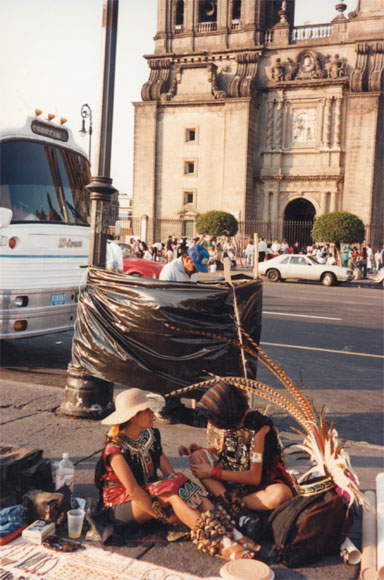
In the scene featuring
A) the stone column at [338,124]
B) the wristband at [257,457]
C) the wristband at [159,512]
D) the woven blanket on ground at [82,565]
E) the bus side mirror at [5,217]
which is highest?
the stone column at [338,124]

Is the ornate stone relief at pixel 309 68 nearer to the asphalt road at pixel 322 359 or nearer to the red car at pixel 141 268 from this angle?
the red car at pixel 141 268

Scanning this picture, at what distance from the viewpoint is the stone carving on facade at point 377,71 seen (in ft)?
126

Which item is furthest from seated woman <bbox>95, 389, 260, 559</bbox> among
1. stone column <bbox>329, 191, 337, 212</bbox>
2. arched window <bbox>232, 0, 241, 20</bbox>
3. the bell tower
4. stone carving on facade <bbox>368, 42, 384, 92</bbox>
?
arched window <bbox>232, 0, 241, 20</bbox>

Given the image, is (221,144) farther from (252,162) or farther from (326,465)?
(326,465)

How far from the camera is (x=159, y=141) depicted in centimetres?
4484

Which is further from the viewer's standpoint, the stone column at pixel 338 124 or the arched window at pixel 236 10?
the arched window at pixel 236 10

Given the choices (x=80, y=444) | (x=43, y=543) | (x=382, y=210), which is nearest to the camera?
(x=43, y=543)

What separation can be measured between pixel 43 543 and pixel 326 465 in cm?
179

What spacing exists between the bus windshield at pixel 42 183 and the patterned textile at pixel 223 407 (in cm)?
481

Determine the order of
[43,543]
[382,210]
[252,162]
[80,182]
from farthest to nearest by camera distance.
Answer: [252,162], [382,210], [80,182], [43,543]

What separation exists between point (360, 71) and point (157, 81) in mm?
15165

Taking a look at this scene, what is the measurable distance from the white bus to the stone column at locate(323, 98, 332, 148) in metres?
35.0

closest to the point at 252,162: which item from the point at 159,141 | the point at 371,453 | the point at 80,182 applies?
the point at 159,141

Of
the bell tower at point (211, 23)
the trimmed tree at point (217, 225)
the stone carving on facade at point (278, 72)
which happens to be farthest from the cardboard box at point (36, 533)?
the bell tower at point (211, 23)
